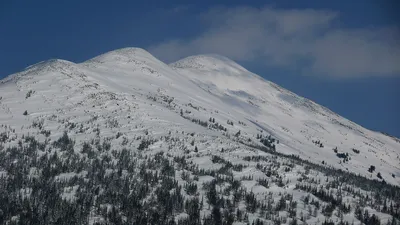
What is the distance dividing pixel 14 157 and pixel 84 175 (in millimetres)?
10206

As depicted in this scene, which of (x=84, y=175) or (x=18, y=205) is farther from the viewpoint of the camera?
(x=84, y=175)

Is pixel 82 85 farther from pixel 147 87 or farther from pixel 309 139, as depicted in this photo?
pixel 309 139

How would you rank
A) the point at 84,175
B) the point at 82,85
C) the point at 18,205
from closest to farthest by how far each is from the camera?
the point at 18,205, the point at 84,175, the point at 82,85

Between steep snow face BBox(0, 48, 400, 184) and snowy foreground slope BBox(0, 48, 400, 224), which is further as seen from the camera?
steep snow face BBox(0, 48, 400, 184)

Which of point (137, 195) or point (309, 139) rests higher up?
point (309, 139)

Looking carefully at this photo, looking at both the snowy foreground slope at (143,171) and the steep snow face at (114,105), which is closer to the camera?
the snowy foreground slope at (143,171)

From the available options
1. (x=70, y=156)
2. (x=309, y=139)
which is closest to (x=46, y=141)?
(x=70, y=156)

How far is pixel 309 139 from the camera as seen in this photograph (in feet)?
608

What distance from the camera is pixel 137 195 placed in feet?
164

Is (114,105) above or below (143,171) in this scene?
above

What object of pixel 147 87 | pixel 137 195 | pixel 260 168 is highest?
pixel 147 87

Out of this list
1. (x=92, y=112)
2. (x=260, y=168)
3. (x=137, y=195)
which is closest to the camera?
(x=137, y=195)

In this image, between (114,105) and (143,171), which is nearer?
(143,171)

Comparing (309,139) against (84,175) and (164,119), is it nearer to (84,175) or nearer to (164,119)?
(164,119)
